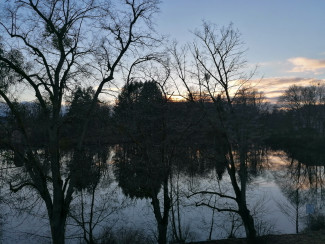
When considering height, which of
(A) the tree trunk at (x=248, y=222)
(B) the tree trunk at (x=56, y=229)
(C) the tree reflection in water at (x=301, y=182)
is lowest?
(C) the tree reflection in water at (x=301, y=182)

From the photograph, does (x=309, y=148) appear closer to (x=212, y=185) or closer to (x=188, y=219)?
(x=212, y=185)

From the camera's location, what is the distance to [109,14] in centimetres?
942

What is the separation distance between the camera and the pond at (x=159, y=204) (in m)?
13.2

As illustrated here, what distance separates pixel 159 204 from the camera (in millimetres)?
15062

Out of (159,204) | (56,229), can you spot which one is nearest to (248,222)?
(159,204)

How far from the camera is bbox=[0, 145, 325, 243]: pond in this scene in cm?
1316

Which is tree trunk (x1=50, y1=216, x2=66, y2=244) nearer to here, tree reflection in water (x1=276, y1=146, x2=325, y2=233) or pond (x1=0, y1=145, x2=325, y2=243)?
pond (x1=0, y1=145, x2=325, y2=243)

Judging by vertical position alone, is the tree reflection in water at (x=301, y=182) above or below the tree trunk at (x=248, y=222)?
below

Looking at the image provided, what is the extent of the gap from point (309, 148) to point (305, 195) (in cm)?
1740

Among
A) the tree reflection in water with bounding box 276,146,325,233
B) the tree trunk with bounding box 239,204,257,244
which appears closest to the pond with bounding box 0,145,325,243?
the tree reflection in water with bounding box 276,146,325,233

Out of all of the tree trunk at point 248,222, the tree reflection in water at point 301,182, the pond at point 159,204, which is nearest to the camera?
the tree trunk at point 248,222

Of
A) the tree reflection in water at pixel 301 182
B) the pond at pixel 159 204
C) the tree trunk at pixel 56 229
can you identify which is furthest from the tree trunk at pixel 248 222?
the tree trunk at pixel 56 229

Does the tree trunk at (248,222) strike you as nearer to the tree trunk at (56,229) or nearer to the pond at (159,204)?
the pond at (159,204)

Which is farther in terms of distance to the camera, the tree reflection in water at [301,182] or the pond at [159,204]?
the tree reflection in water at [301,182]
